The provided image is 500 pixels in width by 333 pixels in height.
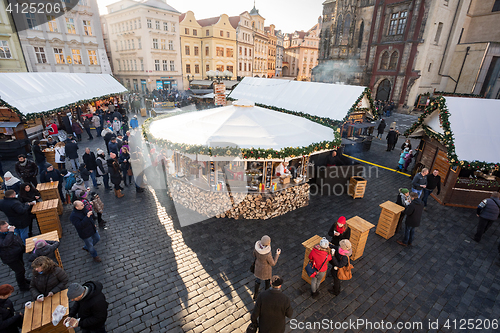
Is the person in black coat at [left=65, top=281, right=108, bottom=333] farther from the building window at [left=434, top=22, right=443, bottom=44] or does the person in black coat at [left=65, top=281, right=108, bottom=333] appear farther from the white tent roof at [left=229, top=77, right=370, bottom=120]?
the building window at [left=434, top=22, right=443, bottom=44]

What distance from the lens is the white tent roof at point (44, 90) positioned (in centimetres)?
1299

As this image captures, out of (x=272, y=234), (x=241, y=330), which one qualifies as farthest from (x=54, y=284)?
(x=272, y=234)

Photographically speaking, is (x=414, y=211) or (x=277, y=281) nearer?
(x=277, y=281)

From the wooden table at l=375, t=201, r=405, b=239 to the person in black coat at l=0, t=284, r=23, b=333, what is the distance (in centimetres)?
911

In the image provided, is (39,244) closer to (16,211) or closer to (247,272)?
(16,211)

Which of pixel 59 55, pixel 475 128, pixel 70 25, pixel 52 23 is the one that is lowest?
pixel 475 128

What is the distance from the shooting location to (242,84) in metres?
24.7

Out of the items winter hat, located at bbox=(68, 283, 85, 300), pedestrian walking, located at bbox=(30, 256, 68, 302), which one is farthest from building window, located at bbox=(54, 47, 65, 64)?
winter hat, located at bbox=(68, 283, 85, 300)

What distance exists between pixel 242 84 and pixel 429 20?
24.2m

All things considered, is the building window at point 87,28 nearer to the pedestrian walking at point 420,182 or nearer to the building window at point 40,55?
the building window at point 40,55

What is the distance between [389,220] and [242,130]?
586 centimetres

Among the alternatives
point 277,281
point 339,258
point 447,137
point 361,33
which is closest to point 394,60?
point 361,33

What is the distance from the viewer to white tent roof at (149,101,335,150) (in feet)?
27.8

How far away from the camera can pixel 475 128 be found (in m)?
9.45
